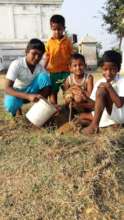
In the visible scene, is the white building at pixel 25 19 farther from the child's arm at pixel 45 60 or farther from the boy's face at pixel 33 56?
the boy's face at pixel 33 56

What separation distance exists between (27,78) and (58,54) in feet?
2.36

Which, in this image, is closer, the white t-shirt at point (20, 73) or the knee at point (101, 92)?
the knee at point (101, 92)

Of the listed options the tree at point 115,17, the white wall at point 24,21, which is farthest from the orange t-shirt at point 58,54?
the white wall at point 24,21

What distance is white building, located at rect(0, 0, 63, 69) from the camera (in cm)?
2442

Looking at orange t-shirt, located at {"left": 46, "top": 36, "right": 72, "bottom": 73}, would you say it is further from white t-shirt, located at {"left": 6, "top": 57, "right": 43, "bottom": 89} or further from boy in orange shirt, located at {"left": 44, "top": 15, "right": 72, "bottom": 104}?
white t-shirt, located at {"left": 6, "top": 57, "right": 43, "bottom": 89}

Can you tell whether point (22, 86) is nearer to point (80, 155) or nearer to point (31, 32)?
point (80, 155)

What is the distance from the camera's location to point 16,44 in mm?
23875

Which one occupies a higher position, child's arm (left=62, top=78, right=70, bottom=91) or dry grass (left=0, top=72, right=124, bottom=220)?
child's arm (left=62, top=78, right=70, bottom=91)

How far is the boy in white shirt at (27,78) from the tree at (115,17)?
12.9 m

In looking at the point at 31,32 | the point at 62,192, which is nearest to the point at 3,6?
the point at 31,32

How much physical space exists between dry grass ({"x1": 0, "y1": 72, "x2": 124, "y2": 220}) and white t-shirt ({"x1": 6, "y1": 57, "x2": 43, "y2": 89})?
2.57 feet

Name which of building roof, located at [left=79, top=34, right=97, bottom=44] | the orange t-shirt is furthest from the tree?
the orange t-shirt

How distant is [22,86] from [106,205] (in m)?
1.78

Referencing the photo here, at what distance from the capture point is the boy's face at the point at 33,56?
4562mm
